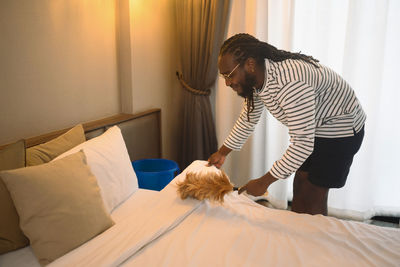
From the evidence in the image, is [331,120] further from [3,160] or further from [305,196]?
[3,160]

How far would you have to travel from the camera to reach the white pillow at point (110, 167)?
1503 millimetres

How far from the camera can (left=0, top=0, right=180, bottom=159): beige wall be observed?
157 cm

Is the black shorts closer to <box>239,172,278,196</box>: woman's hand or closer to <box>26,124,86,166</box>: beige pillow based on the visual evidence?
<box>239,172,278,196</box>: woman's hand

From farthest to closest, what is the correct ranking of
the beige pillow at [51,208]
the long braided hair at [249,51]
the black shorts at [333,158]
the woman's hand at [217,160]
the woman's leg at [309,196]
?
the woman's hand at [217,160] < the woman's leg at [309,196] < the black shorts at [333,158] < the long braided hair at [249,51] < the beige pillow at [51,208]

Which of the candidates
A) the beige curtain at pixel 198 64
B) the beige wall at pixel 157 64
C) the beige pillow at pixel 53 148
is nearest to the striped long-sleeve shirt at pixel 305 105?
the beige pillow at pixel 53 148

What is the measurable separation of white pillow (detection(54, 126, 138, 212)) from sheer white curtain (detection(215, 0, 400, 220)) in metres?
1.38

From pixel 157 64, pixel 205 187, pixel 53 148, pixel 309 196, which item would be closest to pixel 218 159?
pixel 205 187

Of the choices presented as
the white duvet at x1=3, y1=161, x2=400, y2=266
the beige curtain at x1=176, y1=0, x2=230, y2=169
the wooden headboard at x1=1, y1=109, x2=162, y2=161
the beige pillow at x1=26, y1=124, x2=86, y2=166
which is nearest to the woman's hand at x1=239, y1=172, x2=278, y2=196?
the white duvet at x1=3, y1=161, x2=400, y2=266

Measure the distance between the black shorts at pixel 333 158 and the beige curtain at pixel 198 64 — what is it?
1340 mm

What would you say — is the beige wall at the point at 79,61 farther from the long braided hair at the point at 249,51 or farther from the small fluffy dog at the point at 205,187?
the long braided hair at the point at 249,51

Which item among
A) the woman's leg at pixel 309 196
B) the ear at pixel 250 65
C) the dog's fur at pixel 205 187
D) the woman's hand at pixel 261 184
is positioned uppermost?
the ear at pixel 250 65

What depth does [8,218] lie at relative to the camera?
116 centimetres

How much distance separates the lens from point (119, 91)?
2398 millimetres

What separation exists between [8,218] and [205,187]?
0.83 meters
